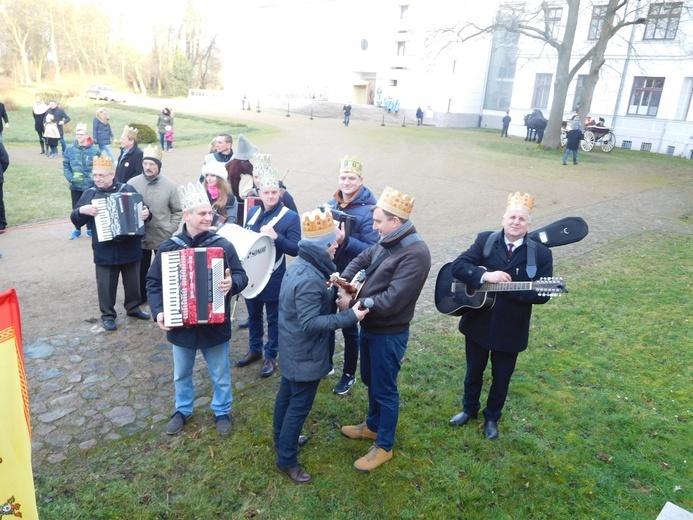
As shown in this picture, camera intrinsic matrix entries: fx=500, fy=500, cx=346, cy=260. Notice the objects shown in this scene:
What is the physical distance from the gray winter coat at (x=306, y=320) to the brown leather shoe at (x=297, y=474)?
75 centimetres

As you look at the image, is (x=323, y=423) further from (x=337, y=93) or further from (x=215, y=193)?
(x=337, y=93)

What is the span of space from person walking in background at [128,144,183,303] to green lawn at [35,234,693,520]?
257 cm

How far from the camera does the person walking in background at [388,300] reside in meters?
3.72

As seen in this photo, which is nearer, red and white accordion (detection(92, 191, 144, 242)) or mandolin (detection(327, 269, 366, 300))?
mandolin (detection(327, 269, 366, 300))

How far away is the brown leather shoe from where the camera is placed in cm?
380

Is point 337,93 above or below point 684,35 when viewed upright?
below

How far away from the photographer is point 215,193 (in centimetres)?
613

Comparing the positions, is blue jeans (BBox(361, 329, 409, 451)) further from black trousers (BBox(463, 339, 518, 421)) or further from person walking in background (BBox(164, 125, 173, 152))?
person walking in background (BBox(164, 125, 173, 152))

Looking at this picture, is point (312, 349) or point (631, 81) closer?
point (312, 349)

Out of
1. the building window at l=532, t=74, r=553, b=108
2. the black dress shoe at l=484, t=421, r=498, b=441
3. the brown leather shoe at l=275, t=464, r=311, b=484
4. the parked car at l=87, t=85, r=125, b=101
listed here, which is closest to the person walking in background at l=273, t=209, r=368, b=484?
the brown leather shoe at l=275, t=464, r=311, b=484

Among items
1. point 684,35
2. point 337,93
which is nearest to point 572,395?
point 684,35

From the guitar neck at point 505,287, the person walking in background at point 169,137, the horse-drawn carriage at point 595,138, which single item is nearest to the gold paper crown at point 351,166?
the guitar neck at point 505,287

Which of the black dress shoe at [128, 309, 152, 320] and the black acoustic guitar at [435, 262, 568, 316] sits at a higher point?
the black acoustic guitar at [435, 262, 568, 316]

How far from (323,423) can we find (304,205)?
339 inches
